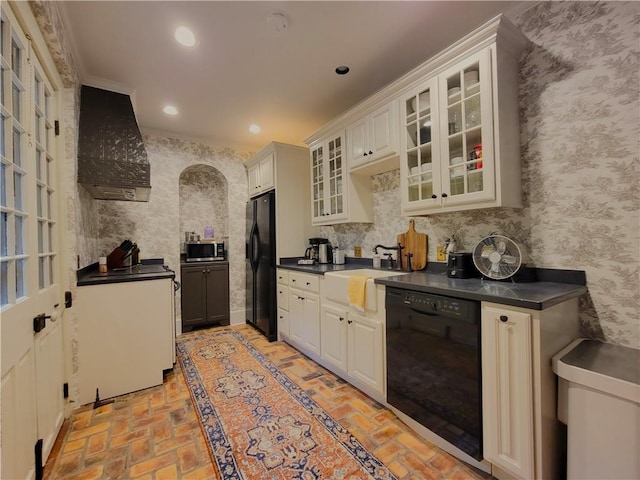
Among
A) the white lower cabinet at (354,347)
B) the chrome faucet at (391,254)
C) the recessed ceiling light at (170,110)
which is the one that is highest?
the recessed ceiling light at (170,110)

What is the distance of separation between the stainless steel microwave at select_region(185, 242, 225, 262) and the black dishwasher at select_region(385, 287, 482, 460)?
3.06m

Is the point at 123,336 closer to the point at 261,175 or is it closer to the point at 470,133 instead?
the point at 261,175

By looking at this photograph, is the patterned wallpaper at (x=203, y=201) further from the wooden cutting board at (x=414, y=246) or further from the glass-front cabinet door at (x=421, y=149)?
the glass-front cabinet door at (x=421, y=149)

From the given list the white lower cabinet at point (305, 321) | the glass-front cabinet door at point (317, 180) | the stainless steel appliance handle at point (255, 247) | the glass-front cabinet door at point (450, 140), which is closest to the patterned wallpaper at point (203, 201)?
the stainless steel appliance handle at point (255, 247)

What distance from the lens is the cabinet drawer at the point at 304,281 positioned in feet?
8.96

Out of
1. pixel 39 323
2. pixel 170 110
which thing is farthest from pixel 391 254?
pixel 170 110

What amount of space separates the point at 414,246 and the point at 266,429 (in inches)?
71.3

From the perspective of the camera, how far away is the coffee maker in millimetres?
3445

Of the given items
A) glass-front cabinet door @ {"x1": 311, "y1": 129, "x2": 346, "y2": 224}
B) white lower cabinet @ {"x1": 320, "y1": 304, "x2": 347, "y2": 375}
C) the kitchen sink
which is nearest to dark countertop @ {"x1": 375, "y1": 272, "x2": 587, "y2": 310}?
the kitchen sink

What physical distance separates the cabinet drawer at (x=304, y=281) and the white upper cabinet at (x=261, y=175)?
123 cm

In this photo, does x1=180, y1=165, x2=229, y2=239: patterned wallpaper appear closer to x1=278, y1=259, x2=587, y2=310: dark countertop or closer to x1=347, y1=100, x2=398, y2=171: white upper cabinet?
x1=347, y1=100, x2=398, y2=171: white upper cabinet

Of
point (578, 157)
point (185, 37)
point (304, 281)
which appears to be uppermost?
point (185, 37)

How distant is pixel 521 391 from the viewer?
1287 millimetres

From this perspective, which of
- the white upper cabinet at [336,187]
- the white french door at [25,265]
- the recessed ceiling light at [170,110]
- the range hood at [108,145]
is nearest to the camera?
the white french door at [25,265]
